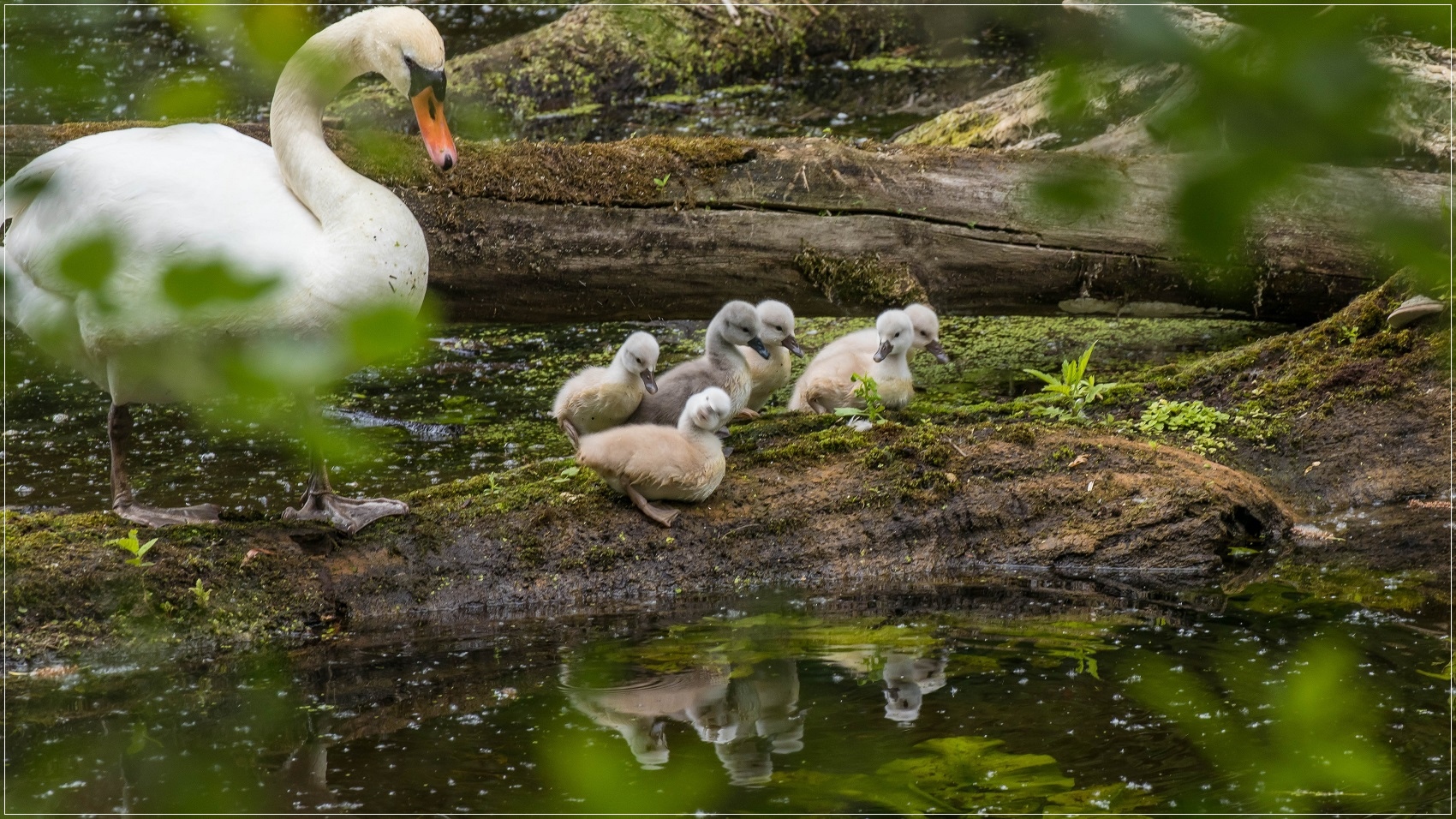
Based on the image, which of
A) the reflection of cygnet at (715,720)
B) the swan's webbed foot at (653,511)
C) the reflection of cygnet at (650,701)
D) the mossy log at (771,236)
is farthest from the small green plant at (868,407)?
the reflection of cygnet at (715,720)

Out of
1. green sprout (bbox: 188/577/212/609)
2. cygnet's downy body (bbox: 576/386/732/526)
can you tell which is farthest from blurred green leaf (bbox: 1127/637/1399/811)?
green sprout (bbox: 188/577/212/609)

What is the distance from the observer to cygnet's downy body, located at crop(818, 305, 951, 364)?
6.20 m

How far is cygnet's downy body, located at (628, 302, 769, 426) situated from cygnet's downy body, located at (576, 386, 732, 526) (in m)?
0.79

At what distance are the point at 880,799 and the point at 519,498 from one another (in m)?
2.07

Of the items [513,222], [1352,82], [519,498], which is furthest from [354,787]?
[513,222]

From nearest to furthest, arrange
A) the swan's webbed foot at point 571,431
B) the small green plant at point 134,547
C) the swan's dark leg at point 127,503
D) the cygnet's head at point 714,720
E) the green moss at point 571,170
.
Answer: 1. the cygnet's head at point 714,720
2. the small green plant at point 134,547
3. the swan's dark leg at point 127,503
4. the swan's webbed foot at point 571,431
5. the green moss at point 571,170

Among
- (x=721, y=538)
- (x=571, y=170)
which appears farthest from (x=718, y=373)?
(x=571, y=170)

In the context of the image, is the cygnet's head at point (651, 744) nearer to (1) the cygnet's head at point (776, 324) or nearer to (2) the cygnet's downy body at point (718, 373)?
(2) the cygnet's downy body at point (718, 373)

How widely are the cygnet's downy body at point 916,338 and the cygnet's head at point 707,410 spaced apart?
4.95ft

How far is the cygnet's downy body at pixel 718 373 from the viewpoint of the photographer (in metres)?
5.62

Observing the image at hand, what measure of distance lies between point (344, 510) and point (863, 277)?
3255 millimetres

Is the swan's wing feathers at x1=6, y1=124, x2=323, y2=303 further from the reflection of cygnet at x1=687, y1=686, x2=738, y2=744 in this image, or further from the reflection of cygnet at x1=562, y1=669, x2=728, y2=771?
the reflection of cygnet at x1=687, y1=686, x2=738, y2=744

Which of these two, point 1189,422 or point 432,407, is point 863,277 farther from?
point 432,407

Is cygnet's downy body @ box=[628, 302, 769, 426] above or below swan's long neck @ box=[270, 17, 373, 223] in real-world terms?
below
